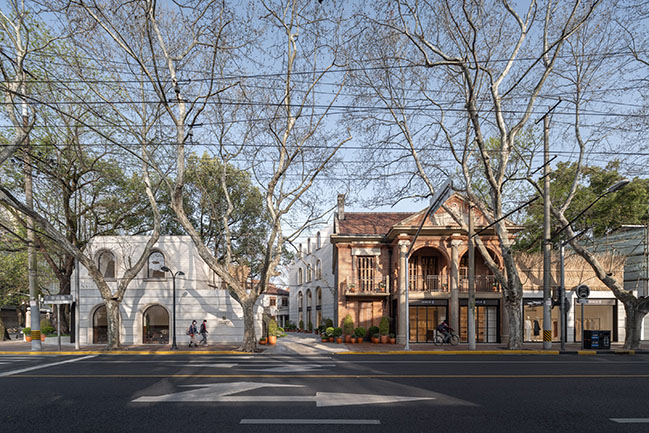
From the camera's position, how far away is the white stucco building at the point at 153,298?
87.5ft

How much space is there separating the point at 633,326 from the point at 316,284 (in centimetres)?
3107

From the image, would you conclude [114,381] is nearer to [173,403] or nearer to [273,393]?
[173,403]

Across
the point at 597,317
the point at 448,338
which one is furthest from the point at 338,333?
the point at 597,317

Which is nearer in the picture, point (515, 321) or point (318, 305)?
point (515, 321)

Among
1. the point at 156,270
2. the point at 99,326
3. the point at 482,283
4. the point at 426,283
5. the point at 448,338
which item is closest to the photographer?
the point at 448,338

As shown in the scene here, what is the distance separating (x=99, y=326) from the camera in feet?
89.7

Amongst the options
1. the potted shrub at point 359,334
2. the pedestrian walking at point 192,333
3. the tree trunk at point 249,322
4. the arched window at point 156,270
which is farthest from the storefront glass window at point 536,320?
the arched window at point 156,270

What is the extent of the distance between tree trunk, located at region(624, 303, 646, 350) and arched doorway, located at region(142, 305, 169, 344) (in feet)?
82.8

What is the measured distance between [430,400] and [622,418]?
132 inches

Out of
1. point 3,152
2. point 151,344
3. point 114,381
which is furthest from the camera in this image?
point 151,344

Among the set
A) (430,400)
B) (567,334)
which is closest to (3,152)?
(430,400)

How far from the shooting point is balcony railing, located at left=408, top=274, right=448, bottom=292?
29406mm

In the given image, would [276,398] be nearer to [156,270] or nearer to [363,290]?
[156,270]

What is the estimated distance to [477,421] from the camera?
7711 mm
